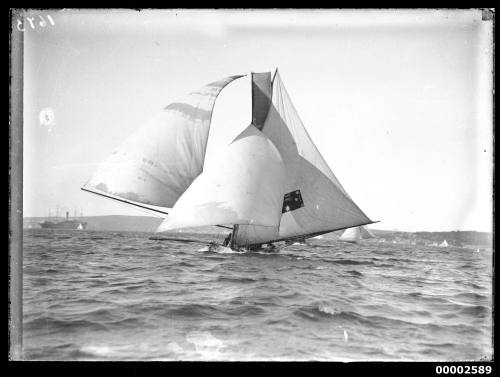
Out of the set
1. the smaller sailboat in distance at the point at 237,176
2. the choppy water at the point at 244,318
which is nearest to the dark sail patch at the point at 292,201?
the smaller sailboat in distance at the point at 237,176

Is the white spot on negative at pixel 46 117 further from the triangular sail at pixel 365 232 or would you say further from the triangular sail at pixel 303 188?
the triangular sail at pixel 365 232

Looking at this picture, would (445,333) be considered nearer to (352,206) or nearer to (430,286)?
(430,286)

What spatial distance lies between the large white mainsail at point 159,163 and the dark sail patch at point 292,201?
4757 mm

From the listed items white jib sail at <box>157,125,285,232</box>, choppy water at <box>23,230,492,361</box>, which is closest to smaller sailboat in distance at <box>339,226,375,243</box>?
white jib sail at <box>157,125,285,232</box>

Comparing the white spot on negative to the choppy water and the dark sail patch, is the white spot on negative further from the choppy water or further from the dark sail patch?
the dark sail patch

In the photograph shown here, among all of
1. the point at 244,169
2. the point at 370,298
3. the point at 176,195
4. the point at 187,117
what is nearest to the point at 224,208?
the point at 244,169

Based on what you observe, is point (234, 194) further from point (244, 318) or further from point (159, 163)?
point (244, 318)

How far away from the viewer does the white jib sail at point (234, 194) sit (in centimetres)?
1645

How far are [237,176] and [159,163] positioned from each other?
12.7 ft

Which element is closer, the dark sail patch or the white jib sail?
the white jib sail

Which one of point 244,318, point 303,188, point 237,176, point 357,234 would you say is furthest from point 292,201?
point 357,234

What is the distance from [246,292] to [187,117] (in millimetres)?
9574

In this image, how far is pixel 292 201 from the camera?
21.0 metres

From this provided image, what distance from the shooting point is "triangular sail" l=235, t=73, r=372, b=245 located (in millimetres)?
20609
